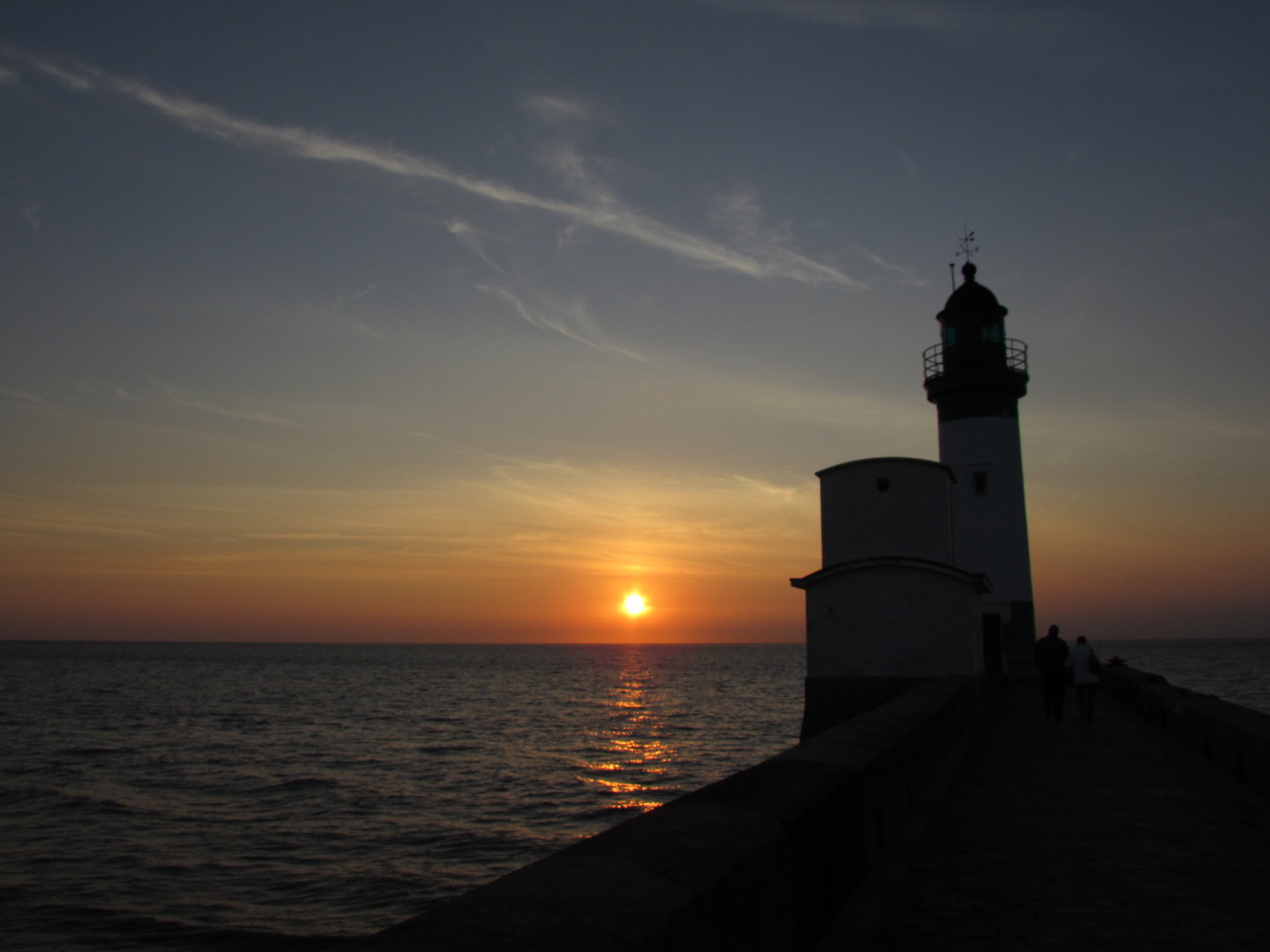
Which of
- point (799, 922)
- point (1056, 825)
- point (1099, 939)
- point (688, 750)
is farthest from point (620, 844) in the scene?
point (688, 750)

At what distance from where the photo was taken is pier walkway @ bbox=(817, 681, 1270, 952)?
502cm

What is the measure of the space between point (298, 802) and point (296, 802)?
0.14ft

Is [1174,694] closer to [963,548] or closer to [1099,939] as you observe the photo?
[1099,939]

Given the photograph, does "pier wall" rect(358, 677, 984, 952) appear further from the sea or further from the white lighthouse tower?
the white lighthouse tower

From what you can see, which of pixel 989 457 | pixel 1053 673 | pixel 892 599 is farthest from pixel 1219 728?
pixel 989 457

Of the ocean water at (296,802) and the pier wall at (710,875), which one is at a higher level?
the pier wall at (710,875)

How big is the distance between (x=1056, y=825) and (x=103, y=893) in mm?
14281

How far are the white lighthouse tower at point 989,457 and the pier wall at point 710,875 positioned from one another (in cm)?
2285

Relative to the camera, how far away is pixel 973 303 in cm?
3075

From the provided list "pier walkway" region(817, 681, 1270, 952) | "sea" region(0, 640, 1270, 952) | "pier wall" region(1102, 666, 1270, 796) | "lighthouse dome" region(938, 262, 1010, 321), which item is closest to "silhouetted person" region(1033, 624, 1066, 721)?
"pier wall" region(1102, 666, 1270, 796)

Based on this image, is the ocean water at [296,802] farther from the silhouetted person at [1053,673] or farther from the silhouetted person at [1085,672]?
the silhouetted person at [1085,672]

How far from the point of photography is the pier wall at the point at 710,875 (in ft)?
9.44

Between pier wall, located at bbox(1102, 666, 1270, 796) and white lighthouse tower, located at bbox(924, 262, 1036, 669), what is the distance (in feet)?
34.0

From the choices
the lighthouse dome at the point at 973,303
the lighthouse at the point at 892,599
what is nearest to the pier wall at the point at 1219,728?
the lighthouse at the point at 892,599
